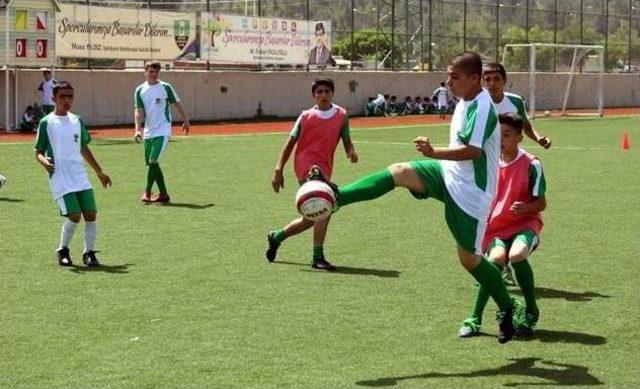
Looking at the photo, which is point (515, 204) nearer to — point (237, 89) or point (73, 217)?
point (73, 217)

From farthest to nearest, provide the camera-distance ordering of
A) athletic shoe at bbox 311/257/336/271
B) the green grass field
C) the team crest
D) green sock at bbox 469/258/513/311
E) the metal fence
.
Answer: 1. the metal fence
2. the team crest
3. athletic shoe at bbox 311/257/336/271
4. green sock at bbox 469/258/513/311
5. the green grass field

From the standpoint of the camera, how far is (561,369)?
6957 millimetres

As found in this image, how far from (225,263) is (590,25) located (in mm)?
58588

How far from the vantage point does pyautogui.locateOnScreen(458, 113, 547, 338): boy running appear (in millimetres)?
8281

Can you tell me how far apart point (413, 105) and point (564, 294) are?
41.2 metres

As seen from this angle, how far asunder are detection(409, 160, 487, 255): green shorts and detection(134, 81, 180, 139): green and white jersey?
32.6 ft

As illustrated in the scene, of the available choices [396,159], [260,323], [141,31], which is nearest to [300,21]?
[141,31]

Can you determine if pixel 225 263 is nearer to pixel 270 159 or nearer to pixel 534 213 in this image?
pixel 534 213

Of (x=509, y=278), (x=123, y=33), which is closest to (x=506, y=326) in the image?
(x=509, y=278)

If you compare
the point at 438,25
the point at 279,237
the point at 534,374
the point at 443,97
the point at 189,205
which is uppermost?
the point at 438,25

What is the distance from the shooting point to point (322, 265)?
10773mm

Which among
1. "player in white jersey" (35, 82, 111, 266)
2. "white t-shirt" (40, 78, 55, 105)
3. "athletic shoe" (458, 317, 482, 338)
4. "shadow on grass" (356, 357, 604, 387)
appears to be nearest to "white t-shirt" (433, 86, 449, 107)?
"white t-shirt" (40, 78, 55, 105)

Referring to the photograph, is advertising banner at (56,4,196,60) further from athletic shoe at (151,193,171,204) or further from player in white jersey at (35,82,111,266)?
player in white jersey at (35,82,111,266)

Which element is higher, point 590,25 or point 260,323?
point 590,25
